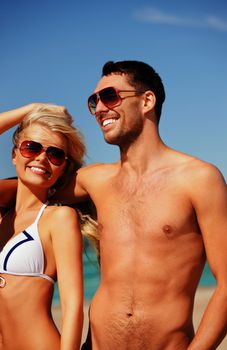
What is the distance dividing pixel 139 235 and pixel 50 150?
87 centimetres

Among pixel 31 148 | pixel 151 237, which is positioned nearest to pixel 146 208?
pixel 151 237

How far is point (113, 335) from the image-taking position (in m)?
4.01

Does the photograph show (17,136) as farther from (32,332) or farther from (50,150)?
(32,332)

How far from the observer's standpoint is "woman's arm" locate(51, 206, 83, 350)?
12.6 feet

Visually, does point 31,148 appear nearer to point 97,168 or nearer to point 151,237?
point 97,168

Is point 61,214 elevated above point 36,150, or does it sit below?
below

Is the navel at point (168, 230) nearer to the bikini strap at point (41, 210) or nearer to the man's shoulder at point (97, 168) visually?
the man's shoulder at point (97, 168)

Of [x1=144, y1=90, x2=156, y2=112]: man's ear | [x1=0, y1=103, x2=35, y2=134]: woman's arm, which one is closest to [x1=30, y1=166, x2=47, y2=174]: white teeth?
[x1=0, y1=103, x2=35, y2=134]: woman's arm

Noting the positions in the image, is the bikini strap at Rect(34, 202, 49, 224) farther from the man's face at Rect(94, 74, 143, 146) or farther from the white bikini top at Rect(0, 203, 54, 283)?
the man's face at Rect(94, 74, 143, 146)

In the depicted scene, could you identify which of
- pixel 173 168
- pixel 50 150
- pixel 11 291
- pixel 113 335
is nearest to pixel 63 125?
pixel 50 150

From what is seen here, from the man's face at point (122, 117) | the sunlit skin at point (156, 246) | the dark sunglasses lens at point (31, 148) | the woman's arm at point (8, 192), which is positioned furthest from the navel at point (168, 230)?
the woman's arm at point (8, 192)

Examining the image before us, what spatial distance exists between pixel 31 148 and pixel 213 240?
1401 mm

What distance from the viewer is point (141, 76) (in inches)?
175

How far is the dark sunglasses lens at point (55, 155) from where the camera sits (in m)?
4.33
